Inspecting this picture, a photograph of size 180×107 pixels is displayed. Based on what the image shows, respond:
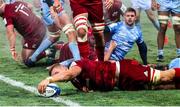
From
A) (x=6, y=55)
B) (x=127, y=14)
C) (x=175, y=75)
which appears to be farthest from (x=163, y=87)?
(x=6, y=55)

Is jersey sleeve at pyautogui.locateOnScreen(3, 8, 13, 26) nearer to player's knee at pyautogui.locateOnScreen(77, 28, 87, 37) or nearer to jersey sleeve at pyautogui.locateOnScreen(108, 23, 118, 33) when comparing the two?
jersey sleeve at pyautogui.locateOnScreen(108, 23, 118, 33)

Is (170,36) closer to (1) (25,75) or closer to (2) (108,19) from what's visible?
Answer: (2) (108,19)

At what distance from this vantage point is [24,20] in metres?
11.9

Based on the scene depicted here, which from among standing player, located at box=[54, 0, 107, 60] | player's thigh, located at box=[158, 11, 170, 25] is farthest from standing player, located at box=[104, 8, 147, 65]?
player's thigh, located at box=[158, 11, 170, 25]

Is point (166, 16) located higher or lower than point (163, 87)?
higher

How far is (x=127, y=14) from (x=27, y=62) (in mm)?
1976

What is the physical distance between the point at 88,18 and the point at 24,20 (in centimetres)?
249

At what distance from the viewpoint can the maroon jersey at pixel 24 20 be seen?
1155cm

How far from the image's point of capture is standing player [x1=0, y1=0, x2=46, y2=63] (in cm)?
1156

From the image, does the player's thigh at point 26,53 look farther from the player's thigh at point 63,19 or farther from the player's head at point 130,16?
the player's head at point 130,16

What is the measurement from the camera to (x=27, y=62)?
460 inches

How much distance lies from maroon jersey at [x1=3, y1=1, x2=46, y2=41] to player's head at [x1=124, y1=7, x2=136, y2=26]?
1.89m

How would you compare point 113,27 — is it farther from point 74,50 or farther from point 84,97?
point 84,97

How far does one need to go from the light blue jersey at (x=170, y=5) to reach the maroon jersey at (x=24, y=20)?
7.05 feet
